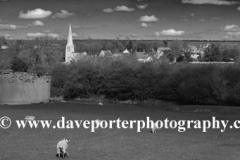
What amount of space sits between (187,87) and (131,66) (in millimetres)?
14431

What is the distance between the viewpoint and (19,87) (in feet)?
176

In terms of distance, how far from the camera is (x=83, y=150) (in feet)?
66.1

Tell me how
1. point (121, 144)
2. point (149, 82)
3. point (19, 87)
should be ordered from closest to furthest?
1. point (121, 144)
2. point (19, 87)
3. point (149, 82)

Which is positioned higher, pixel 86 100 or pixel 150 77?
pixel 150 77

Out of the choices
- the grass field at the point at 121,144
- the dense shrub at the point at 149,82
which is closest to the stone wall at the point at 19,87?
the dense shrub at the point at 149,82

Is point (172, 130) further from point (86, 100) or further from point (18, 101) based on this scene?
point (86, 100)

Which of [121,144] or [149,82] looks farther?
[149,82]

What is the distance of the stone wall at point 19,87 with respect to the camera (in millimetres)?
53000

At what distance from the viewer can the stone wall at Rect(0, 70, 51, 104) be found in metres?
53.0

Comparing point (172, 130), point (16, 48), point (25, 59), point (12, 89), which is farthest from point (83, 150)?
point (16, 48)

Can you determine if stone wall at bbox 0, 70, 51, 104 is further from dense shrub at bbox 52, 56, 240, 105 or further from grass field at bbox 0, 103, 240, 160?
grass field at bbox 0, 103, 240, 160

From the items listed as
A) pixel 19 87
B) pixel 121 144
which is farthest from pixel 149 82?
pixel 121 144

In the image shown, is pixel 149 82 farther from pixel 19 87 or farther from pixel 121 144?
pixel 121 144

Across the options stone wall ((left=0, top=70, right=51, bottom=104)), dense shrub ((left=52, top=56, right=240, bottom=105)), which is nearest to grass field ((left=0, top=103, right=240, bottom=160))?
stone wall ((left=0, top=70, right=51, bottom=104))
